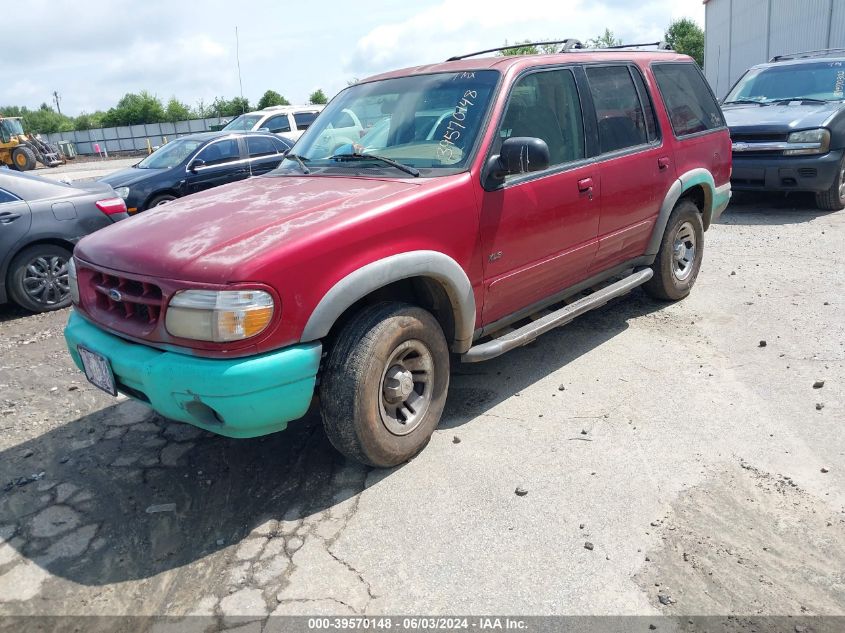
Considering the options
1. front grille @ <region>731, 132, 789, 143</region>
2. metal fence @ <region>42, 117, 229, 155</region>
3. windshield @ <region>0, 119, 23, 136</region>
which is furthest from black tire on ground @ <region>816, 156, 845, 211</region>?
metal fence @ <region>42, 117, 229, 155</region>

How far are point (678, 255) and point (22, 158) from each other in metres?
32.4

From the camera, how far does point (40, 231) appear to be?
257 inches

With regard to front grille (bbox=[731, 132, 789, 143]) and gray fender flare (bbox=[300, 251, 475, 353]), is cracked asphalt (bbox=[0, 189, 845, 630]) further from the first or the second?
front grille (bbox=[731, 132, 789, 143])

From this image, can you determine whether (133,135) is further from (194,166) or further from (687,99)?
(687,99)

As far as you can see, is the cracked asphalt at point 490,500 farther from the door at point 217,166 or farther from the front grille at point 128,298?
the door at point 217,166

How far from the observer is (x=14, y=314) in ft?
22.1

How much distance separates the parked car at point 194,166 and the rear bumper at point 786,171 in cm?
649

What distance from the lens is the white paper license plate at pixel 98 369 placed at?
315 cm

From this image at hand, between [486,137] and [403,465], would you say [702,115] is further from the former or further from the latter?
[403,465]

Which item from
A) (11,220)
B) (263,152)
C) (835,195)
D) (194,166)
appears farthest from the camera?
(263,152)

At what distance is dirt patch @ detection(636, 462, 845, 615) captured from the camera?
2529mm

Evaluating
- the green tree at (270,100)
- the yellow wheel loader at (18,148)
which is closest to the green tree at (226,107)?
the green tree at (270,100)

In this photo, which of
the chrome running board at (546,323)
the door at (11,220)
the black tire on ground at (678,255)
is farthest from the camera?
the door at (11,220)

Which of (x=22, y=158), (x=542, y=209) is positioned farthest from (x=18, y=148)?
(x=542, y=209)
